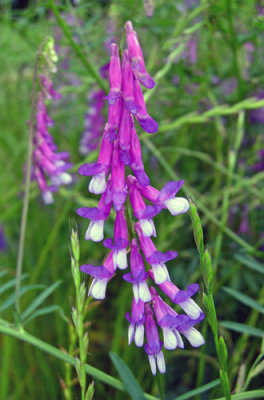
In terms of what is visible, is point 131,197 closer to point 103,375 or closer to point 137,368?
point 103,375

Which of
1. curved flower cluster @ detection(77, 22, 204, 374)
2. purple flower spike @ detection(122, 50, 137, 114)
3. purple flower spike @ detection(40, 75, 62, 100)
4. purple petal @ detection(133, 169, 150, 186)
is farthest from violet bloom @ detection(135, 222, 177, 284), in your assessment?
purple flower spike @ detection(40, 75, 62, 100)

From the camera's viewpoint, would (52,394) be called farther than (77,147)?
No

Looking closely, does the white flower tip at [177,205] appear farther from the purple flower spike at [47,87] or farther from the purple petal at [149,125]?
the purple flower spike at [47,87]

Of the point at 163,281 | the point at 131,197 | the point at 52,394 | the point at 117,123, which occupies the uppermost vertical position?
the point at 117,123

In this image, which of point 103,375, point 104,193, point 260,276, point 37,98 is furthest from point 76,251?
point 260,276

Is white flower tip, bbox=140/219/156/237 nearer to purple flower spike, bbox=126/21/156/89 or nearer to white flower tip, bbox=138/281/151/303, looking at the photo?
white flower tip, bbox=138/281/151/303

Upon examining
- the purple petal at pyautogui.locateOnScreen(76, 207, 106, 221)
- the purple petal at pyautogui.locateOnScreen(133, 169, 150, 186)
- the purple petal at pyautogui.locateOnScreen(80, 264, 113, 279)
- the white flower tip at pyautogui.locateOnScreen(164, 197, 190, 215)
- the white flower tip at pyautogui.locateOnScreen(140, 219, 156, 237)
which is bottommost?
the purple petal at pyautogui.locateOnScreen(80, 264, 113, 279)

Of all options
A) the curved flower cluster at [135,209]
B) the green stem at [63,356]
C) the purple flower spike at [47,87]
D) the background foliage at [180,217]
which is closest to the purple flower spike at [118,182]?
the curved flower cluster at [135,209]

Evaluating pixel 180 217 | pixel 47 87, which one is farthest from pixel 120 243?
pixel 180 217
